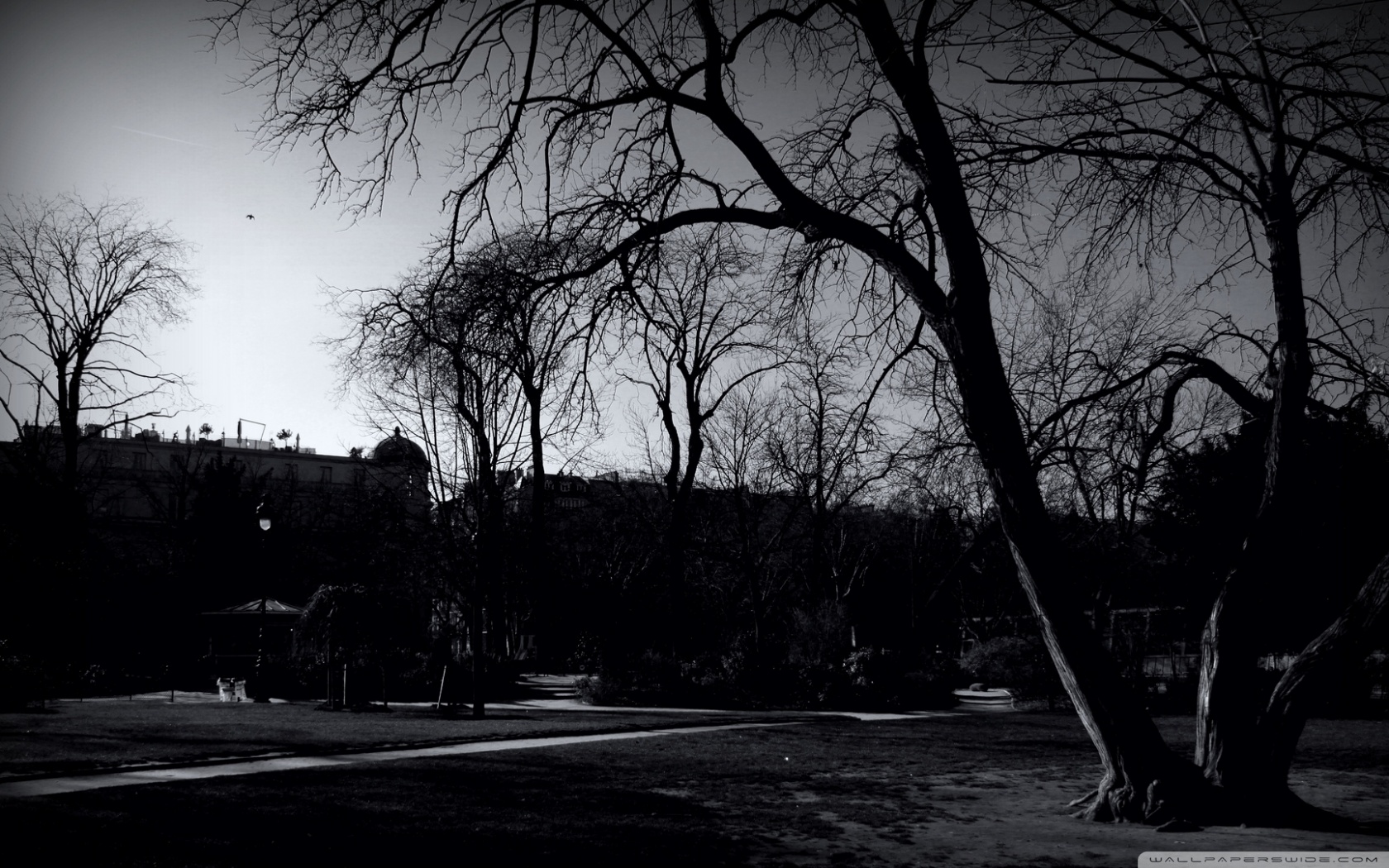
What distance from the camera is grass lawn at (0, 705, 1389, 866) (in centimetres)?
759

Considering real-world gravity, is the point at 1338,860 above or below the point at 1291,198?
below

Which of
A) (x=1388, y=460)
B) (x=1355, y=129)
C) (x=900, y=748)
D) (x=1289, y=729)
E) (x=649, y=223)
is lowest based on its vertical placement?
(x=900, y=748)

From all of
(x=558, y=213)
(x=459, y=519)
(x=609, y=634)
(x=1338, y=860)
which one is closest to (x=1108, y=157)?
(x=558, y=213)

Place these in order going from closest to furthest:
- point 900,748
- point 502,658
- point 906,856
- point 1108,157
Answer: point 906,856
point 1108,157
point 900,748
point 502,658

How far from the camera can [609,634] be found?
3050 centimetres

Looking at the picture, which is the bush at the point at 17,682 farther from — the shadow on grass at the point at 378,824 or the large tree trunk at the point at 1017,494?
the large tree trunk at the point at 1017,494

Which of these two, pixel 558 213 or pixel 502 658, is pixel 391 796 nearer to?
pixel 558 213

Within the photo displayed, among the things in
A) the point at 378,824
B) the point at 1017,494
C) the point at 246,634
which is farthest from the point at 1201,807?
the point at 246,634

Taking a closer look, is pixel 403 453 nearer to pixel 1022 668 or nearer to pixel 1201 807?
pixel 1022 668

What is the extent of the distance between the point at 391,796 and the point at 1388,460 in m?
15.8

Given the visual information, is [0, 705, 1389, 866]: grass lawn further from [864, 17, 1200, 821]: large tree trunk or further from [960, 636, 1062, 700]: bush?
[960, 636, 1062, 700]: bush

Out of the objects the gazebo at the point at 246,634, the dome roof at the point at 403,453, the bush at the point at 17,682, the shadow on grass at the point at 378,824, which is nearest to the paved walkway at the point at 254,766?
the shadow on grass at the point at 378,824

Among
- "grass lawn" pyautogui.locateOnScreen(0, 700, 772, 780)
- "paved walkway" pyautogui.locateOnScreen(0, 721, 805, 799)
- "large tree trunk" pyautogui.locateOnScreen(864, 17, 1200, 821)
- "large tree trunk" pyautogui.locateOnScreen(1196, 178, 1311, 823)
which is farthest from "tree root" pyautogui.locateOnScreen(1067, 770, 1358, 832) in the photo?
"grass lawn" pyautogui.locateOnScreen(0, 700, 772, 780)

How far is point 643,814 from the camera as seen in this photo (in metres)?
9.22
